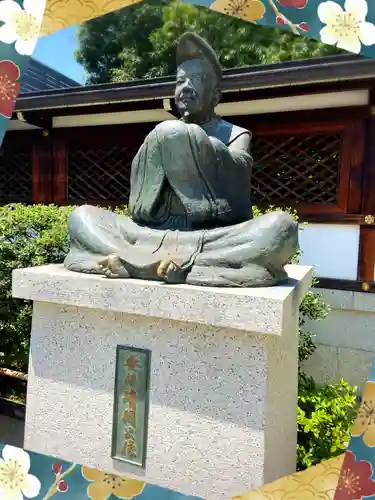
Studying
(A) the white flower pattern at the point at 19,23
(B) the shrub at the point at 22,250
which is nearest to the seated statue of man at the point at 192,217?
(A) the white flower pattern at the point at 19,23

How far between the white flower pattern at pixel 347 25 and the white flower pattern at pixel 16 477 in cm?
261

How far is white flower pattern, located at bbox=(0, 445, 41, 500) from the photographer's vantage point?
7.00 ft

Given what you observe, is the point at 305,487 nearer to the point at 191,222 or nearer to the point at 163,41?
the point at 191,222

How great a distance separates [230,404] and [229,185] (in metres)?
1.14

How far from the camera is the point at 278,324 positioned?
1791mm

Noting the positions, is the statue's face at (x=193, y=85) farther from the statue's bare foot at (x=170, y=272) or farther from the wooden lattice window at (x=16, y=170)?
the wooden lattice window at (x=16, y=170)

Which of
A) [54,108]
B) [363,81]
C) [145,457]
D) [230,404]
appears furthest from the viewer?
[54,108]

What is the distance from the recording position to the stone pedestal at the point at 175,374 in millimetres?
1913

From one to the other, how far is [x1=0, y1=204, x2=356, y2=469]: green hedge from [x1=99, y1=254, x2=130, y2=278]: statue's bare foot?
1.66 metres

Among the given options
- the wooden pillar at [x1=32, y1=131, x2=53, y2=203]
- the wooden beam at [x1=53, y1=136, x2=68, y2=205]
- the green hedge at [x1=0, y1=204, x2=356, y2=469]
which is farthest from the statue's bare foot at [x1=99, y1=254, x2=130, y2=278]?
the wooden pillar at [x1=32, y1=131, x2=53, y2=203]

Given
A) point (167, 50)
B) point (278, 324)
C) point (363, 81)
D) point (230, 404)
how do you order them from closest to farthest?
1. point (278, 324)
2. point (230, 404)
3. point (363, 81)
4. point (167, 50)

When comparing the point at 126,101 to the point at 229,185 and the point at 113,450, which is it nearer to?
the point at 229,185

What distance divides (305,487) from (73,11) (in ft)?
10.2

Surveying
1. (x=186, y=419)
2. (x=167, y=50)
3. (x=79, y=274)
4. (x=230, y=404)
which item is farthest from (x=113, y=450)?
(x=167, y=50)
